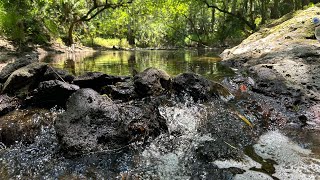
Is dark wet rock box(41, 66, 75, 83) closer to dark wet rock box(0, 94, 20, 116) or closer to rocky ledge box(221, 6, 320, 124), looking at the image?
dark wet rock box(0, 94, 20, 116)

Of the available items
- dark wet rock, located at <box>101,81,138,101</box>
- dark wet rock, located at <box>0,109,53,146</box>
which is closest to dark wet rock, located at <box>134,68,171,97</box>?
dark wet rock, located at <box>101,81,138,101</box>

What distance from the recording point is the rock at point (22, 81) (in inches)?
270

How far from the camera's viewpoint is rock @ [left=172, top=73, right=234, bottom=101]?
7.49 metres

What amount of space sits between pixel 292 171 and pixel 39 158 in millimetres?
3911

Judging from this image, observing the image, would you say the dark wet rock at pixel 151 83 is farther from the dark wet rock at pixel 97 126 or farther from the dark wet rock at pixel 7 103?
the dark wet rock at pixel 7 103

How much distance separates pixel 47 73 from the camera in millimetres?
7328

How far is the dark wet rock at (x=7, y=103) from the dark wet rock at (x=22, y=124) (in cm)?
12

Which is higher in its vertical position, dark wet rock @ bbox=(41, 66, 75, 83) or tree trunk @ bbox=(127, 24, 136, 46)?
tree trunk @ bbox=(127, 24, 136, 46)

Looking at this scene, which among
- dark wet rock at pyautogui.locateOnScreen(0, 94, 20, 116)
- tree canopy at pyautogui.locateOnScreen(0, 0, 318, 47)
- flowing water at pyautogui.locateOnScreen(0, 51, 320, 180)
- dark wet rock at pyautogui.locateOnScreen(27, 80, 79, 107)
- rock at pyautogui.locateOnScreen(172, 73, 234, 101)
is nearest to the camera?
flowing water at pyautogui.locateOnScreen(0, 51, 320, 180)

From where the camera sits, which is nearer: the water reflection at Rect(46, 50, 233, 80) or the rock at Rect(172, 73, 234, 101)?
the rock at Rect(172, 73, 234, 101)

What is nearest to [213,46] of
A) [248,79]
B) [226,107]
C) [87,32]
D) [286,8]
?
[286,8]

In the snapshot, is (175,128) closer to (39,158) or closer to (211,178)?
(211,178)

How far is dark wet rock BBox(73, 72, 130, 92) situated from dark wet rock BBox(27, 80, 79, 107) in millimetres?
795

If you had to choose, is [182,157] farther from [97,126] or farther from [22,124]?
[22,124]
